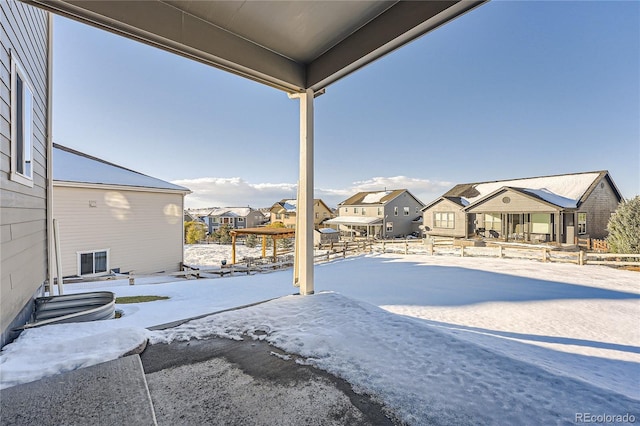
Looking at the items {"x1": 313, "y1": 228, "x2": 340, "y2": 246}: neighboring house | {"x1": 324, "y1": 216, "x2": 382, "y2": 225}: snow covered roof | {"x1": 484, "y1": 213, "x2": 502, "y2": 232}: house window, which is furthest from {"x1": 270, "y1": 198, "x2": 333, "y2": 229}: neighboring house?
{"x1": 484, "y1": 213, "x2": 502, "y2": 232}: house window

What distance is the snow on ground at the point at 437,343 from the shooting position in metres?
1.69

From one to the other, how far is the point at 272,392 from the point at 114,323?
250 centimetres

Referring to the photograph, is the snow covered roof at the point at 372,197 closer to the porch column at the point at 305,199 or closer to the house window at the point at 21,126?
the porch column at the point at 305,199

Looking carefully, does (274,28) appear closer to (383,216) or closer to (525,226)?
(525,226)

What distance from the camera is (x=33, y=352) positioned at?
1987 mm

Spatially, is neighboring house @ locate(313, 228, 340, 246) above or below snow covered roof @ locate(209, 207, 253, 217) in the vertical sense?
below

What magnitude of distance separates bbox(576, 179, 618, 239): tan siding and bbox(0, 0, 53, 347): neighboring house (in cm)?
2253

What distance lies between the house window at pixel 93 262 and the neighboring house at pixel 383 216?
20.0m

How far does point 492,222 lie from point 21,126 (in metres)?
23.0

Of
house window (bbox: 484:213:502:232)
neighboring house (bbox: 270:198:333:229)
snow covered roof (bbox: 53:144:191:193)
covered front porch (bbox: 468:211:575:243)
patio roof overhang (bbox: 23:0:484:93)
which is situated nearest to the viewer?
patio roof overhang (bbox: 23:0:484:93)

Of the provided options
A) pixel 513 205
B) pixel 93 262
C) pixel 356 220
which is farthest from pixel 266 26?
pixel 356 220

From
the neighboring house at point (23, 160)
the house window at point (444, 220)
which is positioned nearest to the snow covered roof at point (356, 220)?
the house window at point (444, 220)

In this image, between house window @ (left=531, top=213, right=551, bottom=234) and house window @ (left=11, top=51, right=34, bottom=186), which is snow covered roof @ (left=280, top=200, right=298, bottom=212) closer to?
house window @ (left=531, top=213, right=551, bottom=234)

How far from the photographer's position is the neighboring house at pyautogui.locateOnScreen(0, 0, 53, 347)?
7.54 feet
